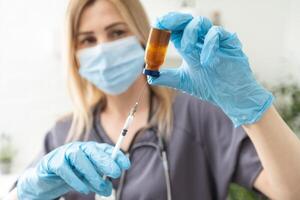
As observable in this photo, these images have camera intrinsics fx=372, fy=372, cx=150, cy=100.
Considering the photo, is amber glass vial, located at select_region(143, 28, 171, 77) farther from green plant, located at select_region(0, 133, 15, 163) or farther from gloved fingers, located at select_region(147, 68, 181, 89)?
green plant, located at select_region(0, 133, 15, 163)

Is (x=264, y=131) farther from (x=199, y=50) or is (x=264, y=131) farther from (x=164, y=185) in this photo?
(x=164, y=185)

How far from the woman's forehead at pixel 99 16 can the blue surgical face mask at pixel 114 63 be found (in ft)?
0.23

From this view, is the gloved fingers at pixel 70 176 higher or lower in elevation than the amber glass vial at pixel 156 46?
lower

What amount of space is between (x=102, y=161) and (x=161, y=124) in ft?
1.17

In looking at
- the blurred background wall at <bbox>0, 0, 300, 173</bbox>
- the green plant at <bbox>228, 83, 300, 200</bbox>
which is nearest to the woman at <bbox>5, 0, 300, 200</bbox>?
the green plant at <bbox>228, 83, 300, 200</bbox>

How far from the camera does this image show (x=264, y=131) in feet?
2.65

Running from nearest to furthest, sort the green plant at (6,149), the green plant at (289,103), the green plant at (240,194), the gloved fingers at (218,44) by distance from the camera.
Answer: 1. the gloved fingers at (218,44)
2. the green plant at (240,194)
3. the green plant at (289,103)
4. the green plant at (6,149)

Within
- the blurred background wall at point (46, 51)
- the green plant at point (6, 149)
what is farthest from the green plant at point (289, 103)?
the green plant at point (6, 149)

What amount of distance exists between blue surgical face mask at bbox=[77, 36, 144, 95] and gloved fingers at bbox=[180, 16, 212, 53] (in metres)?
0.47

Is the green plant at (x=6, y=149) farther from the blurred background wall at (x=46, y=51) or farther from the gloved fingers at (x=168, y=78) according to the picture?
the gloved fingers at (x=168, y=78)

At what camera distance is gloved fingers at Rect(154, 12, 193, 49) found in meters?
0.75

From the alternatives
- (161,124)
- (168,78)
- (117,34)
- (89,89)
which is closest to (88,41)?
(117,34)

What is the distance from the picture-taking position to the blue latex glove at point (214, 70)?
0.75m

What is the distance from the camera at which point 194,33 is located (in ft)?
2.47
